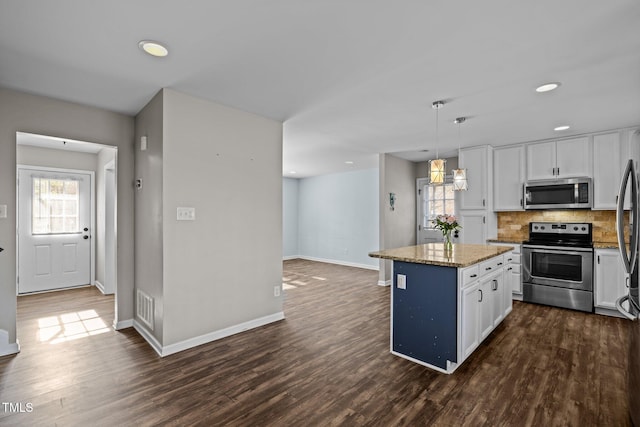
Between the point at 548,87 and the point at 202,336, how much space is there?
3.97m

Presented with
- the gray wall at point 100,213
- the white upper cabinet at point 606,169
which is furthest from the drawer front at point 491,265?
the gray wall at point 100,213

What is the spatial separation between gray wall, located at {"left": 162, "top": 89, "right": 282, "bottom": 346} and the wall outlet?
1.57 metres

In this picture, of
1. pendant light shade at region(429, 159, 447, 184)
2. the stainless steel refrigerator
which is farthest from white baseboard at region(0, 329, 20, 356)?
the stainless steel refrigerator

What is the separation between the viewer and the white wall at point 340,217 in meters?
7.50

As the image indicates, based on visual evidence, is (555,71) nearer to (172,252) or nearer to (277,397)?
(277,397)

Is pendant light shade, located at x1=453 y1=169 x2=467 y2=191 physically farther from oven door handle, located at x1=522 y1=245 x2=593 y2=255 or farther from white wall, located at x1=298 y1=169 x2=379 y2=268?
white wall, located at x1=298 y1=169 x2=379 y2=268

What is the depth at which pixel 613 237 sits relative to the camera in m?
4.30

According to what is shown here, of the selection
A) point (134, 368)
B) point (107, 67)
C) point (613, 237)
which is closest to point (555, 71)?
point (613, 237)

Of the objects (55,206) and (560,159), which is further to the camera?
(55,206)

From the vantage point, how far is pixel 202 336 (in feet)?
10.1

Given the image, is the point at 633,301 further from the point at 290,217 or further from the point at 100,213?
the point at 290,217

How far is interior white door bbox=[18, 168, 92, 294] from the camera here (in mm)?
4844

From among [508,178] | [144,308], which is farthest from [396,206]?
[144,308]

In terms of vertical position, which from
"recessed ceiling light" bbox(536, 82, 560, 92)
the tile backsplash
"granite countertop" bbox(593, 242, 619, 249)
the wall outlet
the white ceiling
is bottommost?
the wall outlet
